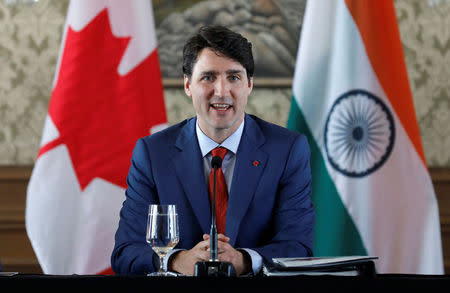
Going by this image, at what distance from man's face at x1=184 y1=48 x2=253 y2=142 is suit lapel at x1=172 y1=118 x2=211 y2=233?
0.34 ft

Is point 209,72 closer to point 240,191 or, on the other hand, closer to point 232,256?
point 240,191

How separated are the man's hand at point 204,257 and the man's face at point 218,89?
0.56 meters

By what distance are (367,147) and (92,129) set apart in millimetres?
1448

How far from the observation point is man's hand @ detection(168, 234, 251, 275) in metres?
1.78

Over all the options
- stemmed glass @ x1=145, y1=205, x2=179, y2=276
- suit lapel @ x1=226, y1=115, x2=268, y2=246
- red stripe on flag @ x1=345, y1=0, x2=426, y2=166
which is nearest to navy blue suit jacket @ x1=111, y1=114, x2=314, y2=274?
suit lapel @ x1=226, y1=115, x2=268, y2=246

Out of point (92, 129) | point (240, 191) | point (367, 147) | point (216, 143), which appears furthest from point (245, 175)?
point (92, 129)

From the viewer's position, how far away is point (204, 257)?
1.76 m

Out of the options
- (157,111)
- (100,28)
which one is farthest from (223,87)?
(100,28)

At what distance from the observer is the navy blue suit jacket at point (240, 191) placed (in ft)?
6.98

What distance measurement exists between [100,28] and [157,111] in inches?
21.3

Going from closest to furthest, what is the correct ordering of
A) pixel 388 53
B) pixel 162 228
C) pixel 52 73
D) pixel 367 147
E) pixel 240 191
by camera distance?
pixel 162 228
pixel 240 191
pixel 367 147
pixel 388 53
pixel 52 73

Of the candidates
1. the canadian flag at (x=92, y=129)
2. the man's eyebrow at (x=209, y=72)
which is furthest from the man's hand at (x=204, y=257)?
the canadian flag at (x=92, y=129)

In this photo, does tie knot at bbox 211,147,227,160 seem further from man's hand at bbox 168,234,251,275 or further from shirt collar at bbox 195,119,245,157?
man's hand at bbox 168,234,251,275

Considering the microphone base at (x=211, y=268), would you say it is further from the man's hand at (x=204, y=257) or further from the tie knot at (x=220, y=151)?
the tie knot at (x=220, y=151)
